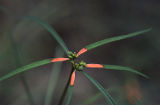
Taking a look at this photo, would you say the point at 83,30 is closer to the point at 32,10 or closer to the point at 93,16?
the point at 93,16

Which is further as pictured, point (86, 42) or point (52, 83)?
point (86, 42)

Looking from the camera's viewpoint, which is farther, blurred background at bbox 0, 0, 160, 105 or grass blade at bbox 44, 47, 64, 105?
blurred background at bbox 0, 0, 160, 105

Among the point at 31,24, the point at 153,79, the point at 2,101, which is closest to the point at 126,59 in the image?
the point at 153,79

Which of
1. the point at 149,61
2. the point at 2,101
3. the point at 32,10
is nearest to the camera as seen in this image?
the point at 2,101

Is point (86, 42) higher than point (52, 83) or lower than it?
higher

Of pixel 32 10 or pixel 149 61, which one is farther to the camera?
pixel 32 10

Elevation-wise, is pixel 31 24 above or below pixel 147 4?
above

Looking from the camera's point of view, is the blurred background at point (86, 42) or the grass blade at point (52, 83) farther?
the blurred background at point (86, 42)

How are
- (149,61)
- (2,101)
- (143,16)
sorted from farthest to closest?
(143,16), (149,61), (2,101)
